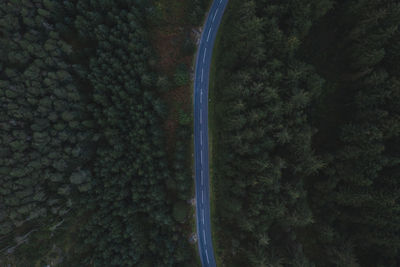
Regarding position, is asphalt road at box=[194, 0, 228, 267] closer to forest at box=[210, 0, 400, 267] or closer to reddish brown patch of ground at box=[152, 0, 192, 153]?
reddish brown patch of ground at box=[152, 0, 192, 153]

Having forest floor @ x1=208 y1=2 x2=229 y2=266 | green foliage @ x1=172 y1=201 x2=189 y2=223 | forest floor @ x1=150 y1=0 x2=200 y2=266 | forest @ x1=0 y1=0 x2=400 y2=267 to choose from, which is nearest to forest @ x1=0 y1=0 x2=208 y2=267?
green foliage @ x1=172 y1=201 x2=189 y2=223

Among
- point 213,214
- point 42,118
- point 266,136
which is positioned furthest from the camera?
point 213,214

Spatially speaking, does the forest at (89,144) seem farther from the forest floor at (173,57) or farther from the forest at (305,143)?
the forest at (305,143)

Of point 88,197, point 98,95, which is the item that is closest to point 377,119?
point 98,95

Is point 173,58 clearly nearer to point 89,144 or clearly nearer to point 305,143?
point 89,144

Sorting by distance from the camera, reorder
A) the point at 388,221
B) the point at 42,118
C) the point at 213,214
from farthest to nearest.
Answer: the point at 213,214, the point at 42,118, the point at 388,221

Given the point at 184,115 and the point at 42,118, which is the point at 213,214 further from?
the point at 42,118

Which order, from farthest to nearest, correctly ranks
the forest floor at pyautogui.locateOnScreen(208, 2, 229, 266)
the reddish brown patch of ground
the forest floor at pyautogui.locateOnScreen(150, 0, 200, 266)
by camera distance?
the reddish brown patch of ground
the forest floor at pyautogui.locateOnScreen(150, 0, 200, 266)
the forest floor at pyautogui.locateOnScreen(208, 2, 229, 266)
